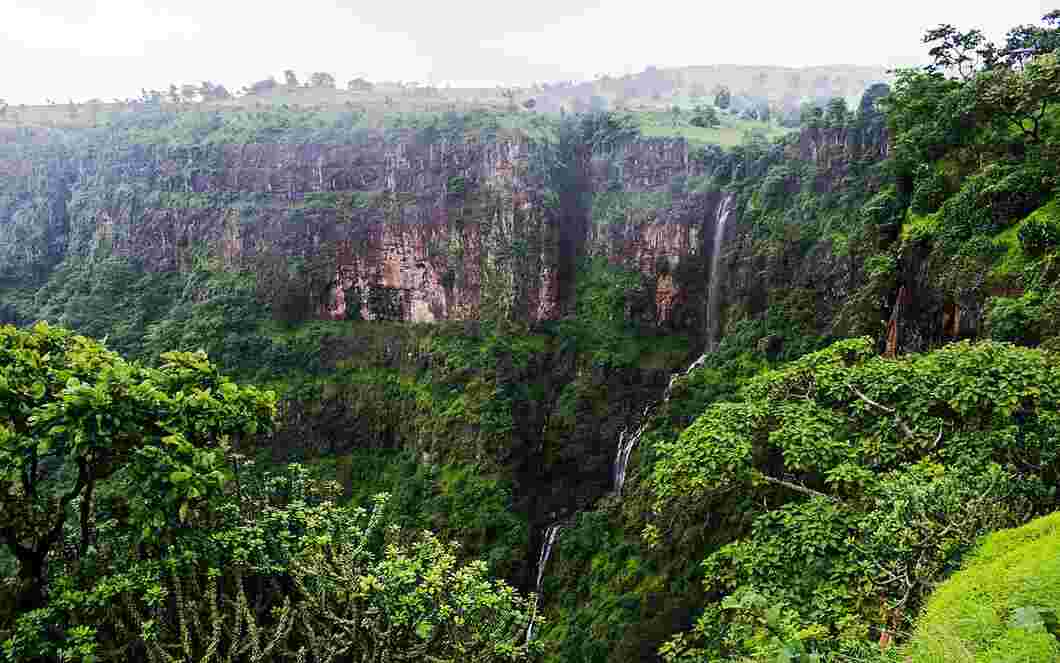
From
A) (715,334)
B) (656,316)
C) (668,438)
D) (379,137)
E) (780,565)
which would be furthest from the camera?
(379,137)

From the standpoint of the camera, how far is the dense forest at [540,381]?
5262 millimetres

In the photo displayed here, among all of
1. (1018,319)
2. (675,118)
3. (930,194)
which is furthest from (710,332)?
(1018,319)

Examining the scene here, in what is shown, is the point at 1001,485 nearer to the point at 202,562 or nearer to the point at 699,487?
the point at 699,487

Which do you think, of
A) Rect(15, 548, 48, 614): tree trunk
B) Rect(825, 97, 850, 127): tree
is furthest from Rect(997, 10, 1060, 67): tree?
Rect(15, 548, 48, 614): tree trunk

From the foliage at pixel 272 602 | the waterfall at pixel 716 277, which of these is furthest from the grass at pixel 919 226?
the foliage at pixel 272 602

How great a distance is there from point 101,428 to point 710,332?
21768 mm

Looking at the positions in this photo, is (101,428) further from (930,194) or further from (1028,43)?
(1028,43)

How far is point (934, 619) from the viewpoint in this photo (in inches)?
151

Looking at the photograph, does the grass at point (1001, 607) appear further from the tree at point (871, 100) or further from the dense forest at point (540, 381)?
the tree at point (871, 100)

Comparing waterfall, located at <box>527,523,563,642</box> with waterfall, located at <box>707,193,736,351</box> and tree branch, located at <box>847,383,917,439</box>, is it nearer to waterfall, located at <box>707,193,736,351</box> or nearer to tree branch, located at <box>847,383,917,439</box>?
waterfall, located at <box>707,193,736,351</box>

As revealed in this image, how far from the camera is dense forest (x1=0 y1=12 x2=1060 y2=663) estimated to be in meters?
5.26

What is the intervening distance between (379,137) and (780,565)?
3013cm

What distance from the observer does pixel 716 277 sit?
23609 millimetres

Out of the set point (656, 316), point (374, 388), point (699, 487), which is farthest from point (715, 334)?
point (699, 487)
